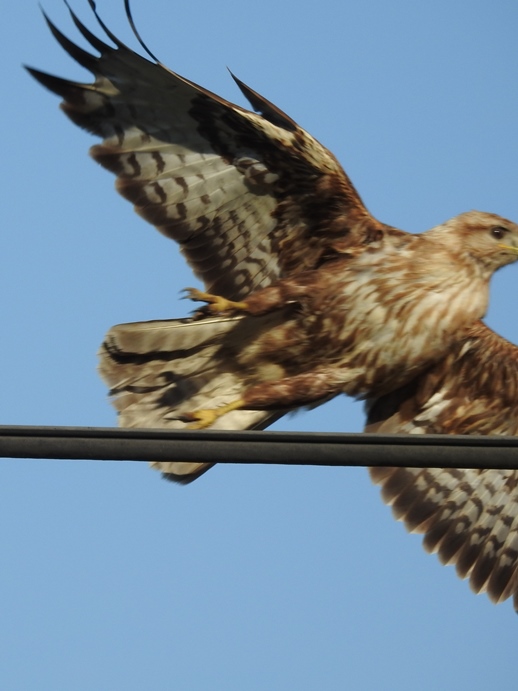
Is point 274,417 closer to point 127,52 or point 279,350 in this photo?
point 279,350

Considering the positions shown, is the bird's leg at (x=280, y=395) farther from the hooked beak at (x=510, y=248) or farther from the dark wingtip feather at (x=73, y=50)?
the dark wingtip feather at (x=73, y=50)

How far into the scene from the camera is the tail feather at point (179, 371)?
738 centimetres

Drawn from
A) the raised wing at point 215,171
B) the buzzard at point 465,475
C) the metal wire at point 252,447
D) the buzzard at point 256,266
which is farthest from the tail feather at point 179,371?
the metal wire at point 252,447

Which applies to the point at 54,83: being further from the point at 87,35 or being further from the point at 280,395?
the point at 280,395

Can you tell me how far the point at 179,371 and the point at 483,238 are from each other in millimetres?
1912

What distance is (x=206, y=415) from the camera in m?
7.35

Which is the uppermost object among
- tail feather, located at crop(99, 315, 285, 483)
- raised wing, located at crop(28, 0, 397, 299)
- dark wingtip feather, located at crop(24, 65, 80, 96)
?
dark wingtip feather, located at crop(24, 65, 80, 96)

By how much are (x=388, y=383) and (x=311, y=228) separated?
100 cm

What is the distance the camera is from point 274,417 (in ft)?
25.1

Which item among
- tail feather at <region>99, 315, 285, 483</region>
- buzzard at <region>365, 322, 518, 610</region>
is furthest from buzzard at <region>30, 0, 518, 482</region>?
buzzard at <region>365, 322, 518, 610</region>

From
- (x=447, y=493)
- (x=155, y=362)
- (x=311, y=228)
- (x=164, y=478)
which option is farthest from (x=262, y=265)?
(x=447, y=493)

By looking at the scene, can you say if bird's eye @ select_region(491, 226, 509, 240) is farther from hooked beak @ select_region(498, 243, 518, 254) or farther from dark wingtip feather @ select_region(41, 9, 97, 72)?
dark wingtip feather @ select_region(41, 9, 97, 72)

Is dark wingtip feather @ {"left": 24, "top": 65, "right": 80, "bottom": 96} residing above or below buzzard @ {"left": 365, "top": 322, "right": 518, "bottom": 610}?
above

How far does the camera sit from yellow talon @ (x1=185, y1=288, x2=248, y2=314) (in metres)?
7.14
